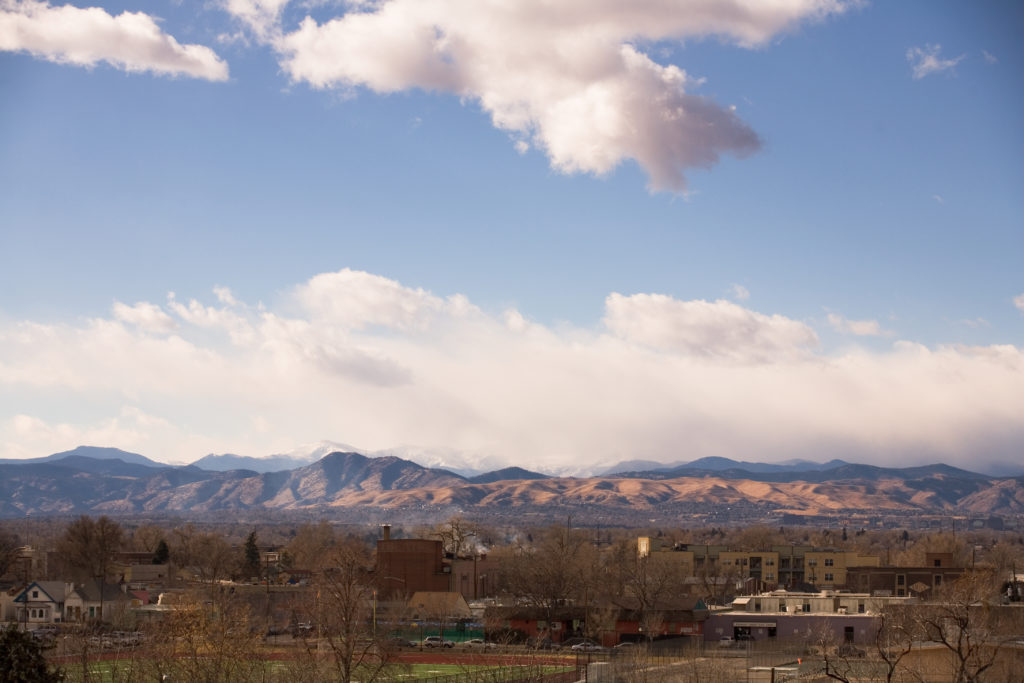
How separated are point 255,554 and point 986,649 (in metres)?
110

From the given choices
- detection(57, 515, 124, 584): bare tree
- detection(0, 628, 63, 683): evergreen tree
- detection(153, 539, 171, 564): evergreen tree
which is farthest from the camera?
detection(153, 539, 171, 564): evergreen tree

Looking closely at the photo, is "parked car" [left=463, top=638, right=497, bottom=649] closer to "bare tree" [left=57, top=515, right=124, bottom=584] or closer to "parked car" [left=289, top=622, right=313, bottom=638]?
"parked car" [left=289, top=622, right=313, bottom=638]

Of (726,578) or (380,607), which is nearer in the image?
(380,607)

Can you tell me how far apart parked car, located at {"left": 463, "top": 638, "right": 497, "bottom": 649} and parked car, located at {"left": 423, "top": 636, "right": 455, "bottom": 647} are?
3.94ft

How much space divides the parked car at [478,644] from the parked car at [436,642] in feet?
3.94

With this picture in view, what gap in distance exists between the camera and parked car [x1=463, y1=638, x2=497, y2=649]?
3583 inches

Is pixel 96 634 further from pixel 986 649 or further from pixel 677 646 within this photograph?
pixel 986 649

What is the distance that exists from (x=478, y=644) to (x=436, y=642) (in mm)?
3171

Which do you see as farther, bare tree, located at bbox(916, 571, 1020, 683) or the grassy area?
the grassy area

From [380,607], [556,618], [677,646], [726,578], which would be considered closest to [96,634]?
[380,607]

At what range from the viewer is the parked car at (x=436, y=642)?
92.4 meters

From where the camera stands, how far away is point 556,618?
320ft

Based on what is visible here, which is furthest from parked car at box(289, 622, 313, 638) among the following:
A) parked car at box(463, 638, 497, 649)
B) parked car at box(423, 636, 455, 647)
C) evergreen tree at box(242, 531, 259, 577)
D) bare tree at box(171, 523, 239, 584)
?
evergreen tree at box(242, 531, 259, 577)

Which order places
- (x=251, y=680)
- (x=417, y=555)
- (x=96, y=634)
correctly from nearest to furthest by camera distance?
(x=251, y=680) < (x=96, y=634) < (x=417, y=555)
